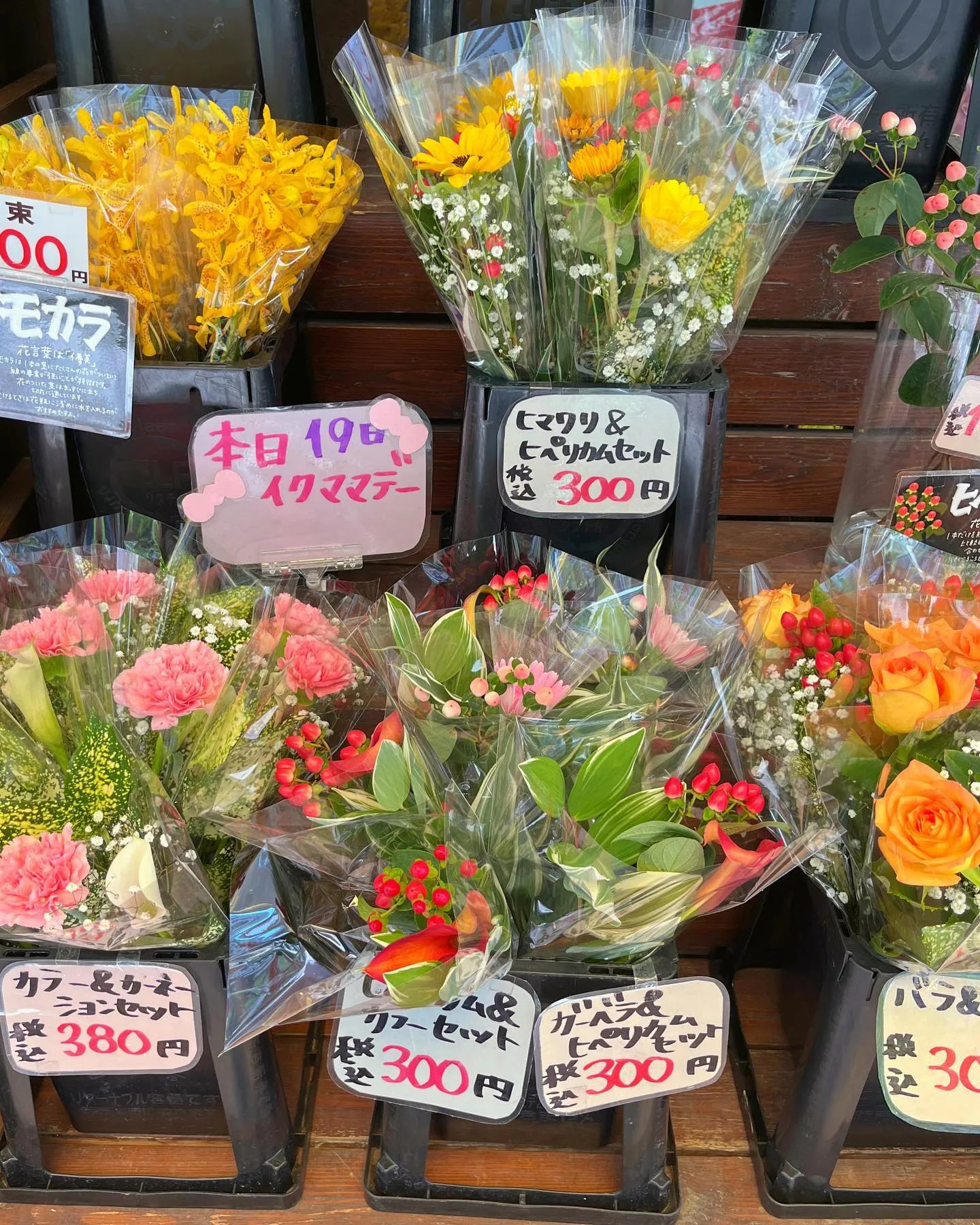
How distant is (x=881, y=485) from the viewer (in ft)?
4.62

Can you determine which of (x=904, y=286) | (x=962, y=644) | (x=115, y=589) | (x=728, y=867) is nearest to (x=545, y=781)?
(x=728, y=867)

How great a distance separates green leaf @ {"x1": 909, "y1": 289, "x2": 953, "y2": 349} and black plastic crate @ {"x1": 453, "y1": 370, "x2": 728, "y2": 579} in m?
0.24

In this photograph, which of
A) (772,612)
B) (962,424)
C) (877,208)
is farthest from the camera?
(962,424)

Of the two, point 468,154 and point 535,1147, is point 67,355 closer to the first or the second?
point 468,154

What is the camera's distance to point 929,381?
128cm

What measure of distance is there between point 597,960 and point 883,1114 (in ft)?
1.30

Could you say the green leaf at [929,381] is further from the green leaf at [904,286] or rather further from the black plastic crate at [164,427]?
the black plastic crate at [164,427]

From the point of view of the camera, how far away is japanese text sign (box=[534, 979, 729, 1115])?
3.06ft

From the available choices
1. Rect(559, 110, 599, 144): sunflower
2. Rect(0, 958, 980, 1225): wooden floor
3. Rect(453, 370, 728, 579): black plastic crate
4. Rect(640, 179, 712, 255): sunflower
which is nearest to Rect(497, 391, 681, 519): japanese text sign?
Rect(453, 370, 728, 579): black plastic crate

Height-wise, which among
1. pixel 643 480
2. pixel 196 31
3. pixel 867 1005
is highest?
pixel 196 31

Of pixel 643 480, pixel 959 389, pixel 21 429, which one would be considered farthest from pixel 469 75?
pixel 21 429

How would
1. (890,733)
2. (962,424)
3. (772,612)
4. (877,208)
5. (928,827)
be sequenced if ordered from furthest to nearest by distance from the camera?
(962,424), (877,208), (772,612), (890,733), (928,827)

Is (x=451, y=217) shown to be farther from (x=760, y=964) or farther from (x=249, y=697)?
(x=760, y=964)

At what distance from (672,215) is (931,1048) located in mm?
869
